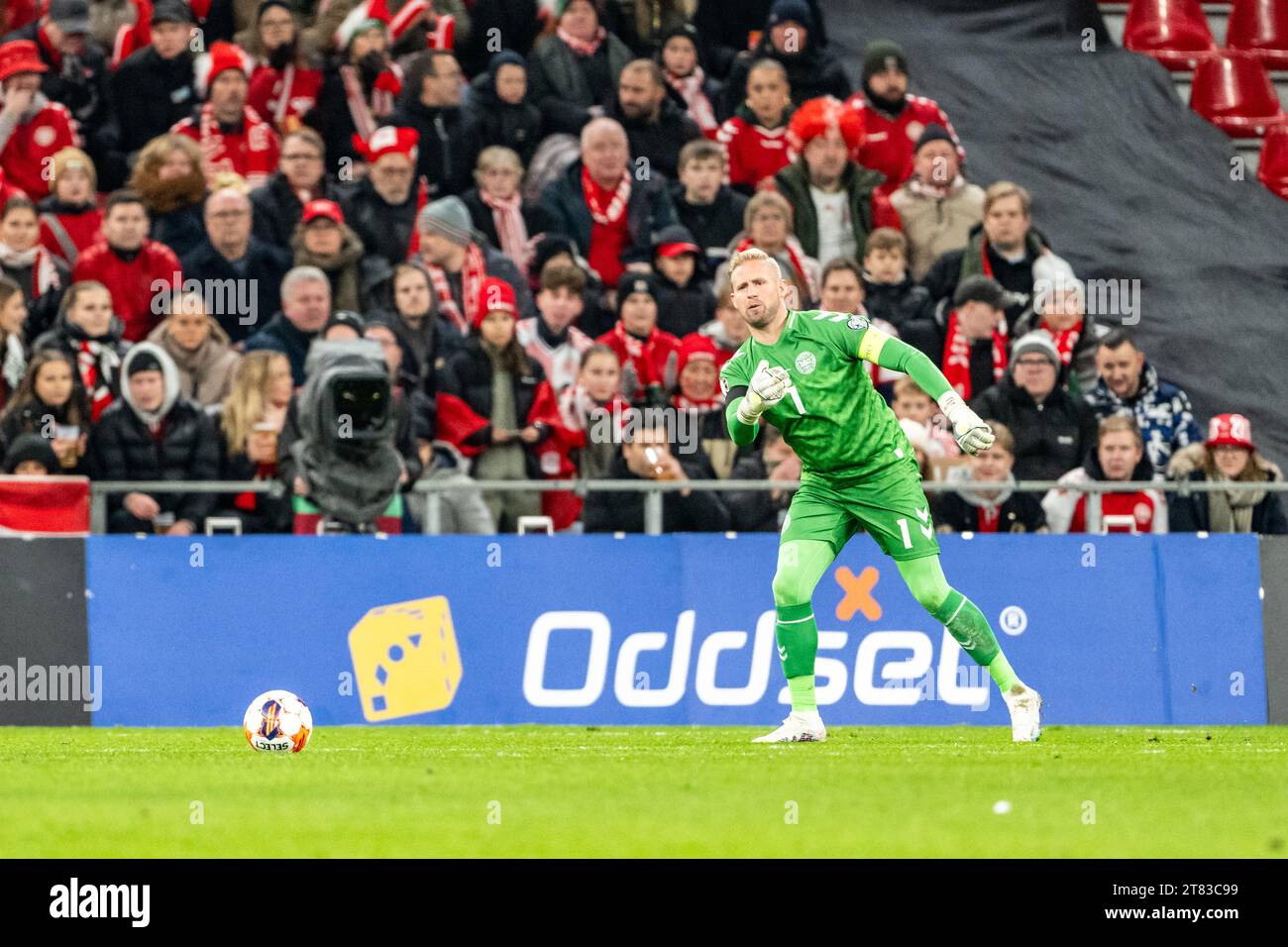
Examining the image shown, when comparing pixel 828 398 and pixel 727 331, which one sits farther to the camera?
pixel 727 331

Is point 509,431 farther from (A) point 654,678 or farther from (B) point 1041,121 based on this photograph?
(B) point 1041,121

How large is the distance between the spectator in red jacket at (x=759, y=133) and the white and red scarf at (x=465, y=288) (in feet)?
8.71

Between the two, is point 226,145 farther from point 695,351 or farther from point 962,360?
point 962,360

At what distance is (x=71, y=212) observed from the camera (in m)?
18.0

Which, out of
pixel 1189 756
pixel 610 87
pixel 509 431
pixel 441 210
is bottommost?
pixel 1189 756

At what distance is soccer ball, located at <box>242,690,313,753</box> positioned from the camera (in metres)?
11.9

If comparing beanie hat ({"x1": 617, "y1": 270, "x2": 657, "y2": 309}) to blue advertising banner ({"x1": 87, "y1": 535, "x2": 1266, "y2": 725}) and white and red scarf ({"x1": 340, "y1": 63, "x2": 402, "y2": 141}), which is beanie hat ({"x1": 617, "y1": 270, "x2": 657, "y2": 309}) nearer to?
white and red scarf ({"x1": 340, "y1": 63, "x2": 402, "y2": 141})

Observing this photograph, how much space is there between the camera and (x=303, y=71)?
19.3 m

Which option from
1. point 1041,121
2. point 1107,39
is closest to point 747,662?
point 1041,121

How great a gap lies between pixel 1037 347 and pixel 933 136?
101 inches

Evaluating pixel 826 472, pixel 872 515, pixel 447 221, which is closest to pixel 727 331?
pixel 447 221

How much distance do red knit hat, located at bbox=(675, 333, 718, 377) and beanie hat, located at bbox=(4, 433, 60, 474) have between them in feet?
14.7

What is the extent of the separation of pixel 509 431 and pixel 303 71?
435 centimetres

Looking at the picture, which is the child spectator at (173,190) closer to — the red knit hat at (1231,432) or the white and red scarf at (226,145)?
the white and red scarf at (226,145)
